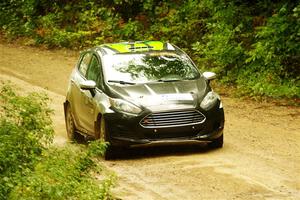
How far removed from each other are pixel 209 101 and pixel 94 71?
2.33m

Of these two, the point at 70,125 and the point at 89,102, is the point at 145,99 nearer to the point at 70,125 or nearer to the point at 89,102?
the point at 89,102

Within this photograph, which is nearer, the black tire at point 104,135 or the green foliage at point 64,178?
the green foliage at point 64,178

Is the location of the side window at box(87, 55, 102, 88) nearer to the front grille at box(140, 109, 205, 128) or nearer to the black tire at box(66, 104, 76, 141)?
the black tire at box(66, 104, 76, 141)

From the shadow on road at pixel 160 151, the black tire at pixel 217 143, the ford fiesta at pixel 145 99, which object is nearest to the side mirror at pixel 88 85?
the ford fiesta at pixel 145 99

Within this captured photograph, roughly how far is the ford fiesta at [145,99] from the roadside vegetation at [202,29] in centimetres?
517

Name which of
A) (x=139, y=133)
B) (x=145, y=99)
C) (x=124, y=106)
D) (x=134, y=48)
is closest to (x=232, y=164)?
(x=139, y=133)

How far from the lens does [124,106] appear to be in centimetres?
1259

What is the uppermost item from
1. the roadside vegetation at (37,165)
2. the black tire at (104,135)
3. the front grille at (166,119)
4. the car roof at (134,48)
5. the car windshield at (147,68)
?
the roadside vegetation at (37,165)

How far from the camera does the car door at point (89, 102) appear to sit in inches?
527

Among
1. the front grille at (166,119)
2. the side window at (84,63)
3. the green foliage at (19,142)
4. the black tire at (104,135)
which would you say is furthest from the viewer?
the side window at (84,63)

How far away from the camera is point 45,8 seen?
32562 mm

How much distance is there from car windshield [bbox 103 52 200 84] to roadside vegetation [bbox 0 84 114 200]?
311 cm

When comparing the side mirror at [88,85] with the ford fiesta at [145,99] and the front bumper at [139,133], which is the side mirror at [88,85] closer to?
the ford fiesta at [145,99]

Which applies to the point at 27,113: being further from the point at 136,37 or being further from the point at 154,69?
the point at 136,37
